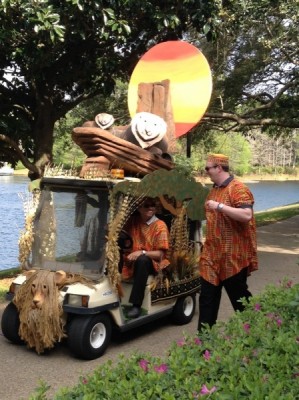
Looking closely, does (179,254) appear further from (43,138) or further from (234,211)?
(43,138)

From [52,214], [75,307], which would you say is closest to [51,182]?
[52,214]

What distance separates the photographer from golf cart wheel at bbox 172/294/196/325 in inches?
252

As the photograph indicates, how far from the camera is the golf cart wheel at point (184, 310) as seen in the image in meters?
6.40

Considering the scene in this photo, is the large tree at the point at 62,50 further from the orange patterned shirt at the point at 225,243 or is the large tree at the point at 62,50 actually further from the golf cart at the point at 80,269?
the orange patterned shirt at the point at 225,243

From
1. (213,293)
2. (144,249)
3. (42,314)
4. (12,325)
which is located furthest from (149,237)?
(12,325)

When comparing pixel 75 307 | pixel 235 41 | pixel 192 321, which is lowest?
pixel 192 321

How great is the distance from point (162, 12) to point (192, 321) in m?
4.67

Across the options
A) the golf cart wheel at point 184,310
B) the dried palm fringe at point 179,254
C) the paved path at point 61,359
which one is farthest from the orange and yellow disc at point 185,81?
the paved path at point 61,359

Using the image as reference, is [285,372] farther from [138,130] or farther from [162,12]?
[162,12]

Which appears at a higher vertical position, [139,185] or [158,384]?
[139,185]

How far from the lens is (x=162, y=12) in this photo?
8617 millimetres

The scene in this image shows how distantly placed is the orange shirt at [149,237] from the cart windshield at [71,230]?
52cm

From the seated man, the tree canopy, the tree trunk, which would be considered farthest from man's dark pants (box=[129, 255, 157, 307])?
the tree trunk

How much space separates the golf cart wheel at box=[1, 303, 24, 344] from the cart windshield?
50 cm
